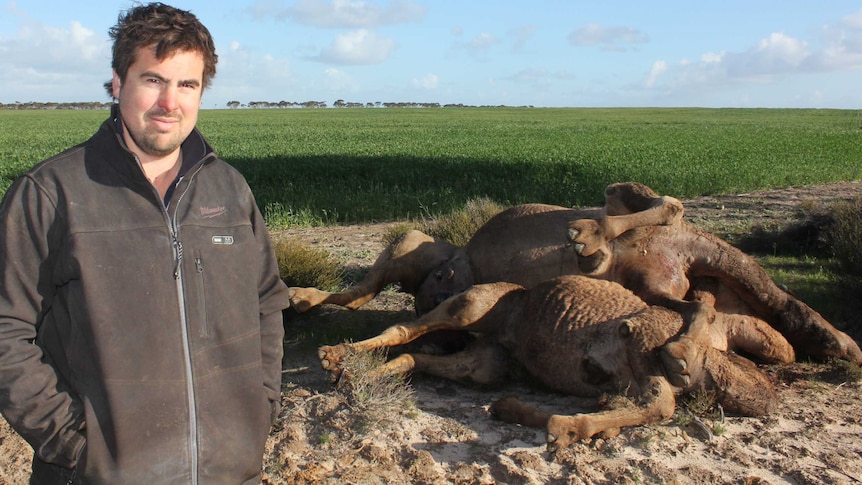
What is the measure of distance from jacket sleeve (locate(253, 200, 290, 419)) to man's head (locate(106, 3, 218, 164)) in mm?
445

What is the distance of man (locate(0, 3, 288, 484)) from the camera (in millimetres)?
2205

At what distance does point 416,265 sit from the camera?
5.93 metres

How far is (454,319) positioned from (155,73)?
280 centimetres

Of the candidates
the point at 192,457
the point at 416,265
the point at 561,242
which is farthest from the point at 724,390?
the point at 192,457

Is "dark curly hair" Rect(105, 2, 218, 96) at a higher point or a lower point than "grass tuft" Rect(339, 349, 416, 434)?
higher

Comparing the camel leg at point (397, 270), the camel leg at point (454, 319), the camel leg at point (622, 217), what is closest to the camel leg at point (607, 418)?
the camel leg at point (454, 319)

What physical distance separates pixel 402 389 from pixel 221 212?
7.59ft

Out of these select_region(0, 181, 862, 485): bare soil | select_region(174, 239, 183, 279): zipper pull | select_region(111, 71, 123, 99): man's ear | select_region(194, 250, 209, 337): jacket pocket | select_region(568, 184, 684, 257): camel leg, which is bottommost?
select_region(0, 181, 862, 485): bare soil

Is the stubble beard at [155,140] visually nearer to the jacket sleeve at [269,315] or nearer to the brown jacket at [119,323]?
the brown jacket at [119,323]

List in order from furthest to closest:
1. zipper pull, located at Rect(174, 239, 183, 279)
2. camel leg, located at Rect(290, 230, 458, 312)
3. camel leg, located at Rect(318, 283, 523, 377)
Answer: camel leg, located at Rect(290, 230, 458, 312) < camel leg, located at Rect(318, 283, 523, 377) < zipper pull, located at Rect(174, 239, 183, 279)

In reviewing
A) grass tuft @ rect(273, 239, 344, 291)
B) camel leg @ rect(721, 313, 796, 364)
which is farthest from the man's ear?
grass tuft @ rect(273, 239, 344, 291)

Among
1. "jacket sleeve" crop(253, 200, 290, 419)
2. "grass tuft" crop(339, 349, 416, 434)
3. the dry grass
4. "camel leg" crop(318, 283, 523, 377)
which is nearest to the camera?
"jacket sleeve" crop(253, 200, 290, 419)

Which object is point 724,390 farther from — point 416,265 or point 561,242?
point 416,265

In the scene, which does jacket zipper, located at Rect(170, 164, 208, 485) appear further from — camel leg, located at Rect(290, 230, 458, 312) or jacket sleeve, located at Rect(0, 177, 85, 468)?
camel leg, located at Rect(290, 230, 458, 312)
